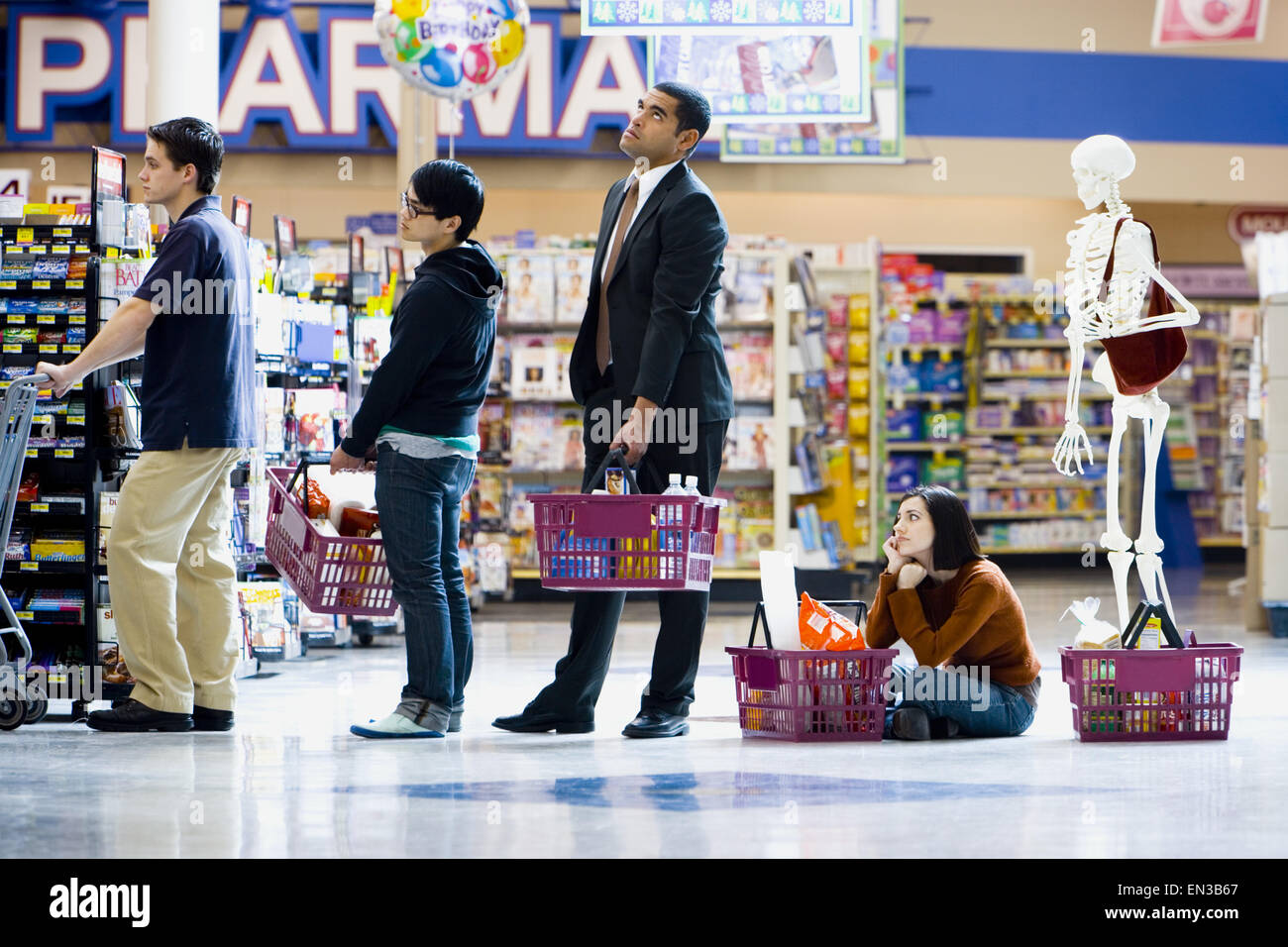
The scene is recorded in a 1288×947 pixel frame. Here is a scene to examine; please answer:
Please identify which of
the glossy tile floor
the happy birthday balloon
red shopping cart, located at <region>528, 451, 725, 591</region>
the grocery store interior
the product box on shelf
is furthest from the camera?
the product box on shelf

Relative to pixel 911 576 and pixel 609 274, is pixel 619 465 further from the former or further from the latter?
pixel 911 576

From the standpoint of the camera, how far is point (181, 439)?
15.3 ft

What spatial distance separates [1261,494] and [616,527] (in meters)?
5.71

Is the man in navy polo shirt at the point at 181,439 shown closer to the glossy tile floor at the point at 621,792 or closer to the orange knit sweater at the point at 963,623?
the glossy tile floor at the point at 621,792

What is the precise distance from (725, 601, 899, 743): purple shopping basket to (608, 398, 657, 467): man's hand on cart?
26.5 inches

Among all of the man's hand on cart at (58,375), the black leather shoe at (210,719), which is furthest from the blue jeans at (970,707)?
the man's hand on cart at (58,375)

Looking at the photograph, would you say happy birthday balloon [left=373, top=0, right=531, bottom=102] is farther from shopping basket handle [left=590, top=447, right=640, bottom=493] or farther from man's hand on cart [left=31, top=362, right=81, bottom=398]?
shopping basket handle [left=590, top=447, right=640, bottom=493]

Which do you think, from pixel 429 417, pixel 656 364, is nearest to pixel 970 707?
pixel 656 364

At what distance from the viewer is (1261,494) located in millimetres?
8859

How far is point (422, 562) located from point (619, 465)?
629 millimetres

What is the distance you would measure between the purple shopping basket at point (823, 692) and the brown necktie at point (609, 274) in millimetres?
957

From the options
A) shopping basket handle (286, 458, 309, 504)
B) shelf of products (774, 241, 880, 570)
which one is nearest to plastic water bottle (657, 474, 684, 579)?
shopping basket handle (286, 458, 309, 504)

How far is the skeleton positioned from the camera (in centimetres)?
538

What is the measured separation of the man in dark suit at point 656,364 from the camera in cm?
459
